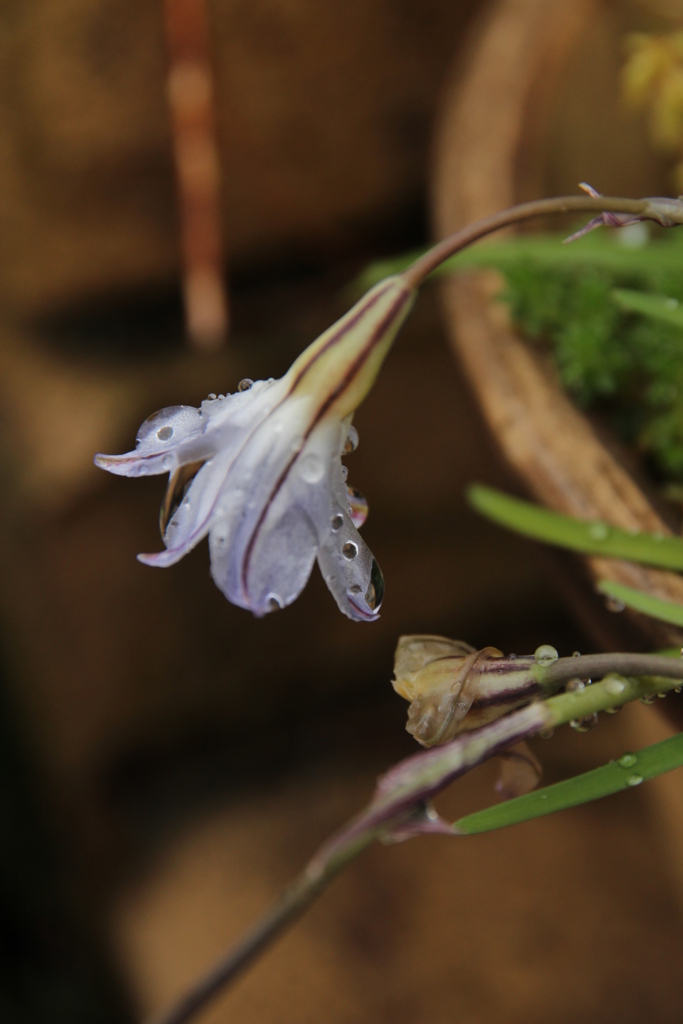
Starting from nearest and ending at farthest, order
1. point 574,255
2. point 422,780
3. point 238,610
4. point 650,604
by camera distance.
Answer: point 422,780
point 650,604
point 574,255
point 238,610

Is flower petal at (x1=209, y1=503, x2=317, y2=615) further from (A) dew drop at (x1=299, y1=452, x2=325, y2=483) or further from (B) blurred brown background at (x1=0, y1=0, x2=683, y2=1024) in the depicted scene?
(B) blurred brown background at (x1=0, y1=0, x2=683, y2=1024)

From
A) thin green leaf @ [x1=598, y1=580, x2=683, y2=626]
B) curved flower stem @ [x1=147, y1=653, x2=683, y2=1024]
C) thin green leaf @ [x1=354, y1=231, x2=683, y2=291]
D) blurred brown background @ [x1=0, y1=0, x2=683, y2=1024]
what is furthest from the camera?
blurred brown background @ [x1=0, y1=0, x2=683, y2=1024]

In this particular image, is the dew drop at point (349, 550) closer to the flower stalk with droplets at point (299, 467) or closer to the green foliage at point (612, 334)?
the flower stalk with droplets at point (299, 467)

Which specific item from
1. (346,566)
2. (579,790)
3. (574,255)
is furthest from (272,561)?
(574,255)

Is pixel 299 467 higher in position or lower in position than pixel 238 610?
higher

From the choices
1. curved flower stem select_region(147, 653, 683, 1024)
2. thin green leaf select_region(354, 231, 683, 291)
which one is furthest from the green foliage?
curved flower stem select_region(147, 653, 683, 1024)

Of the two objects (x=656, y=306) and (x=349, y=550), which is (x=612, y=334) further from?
(x=349, y=550)

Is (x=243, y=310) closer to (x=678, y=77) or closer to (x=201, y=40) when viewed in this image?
(x=201, y=40)

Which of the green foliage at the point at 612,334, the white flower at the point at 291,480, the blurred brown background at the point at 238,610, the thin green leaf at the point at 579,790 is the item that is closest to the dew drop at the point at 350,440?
the white flower at the point at 291,480
